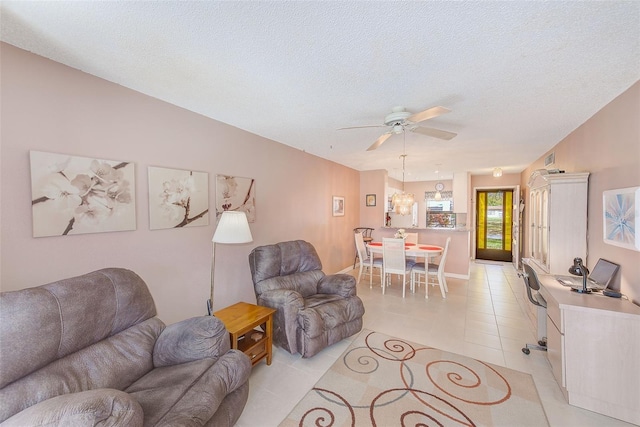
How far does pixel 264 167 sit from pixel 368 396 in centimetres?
282

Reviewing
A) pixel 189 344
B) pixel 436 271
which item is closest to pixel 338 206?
pixel 436 271

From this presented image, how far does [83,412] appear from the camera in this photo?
922 mm

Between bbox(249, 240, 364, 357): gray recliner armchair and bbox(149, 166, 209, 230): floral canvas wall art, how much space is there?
30.0 inches

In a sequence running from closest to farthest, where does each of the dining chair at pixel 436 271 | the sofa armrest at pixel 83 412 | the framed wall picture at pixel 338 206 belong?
the sofa armrest at pixel 83 412 < the dining chair at pixel 436 271 < the framed wall picture at pixel 338 206

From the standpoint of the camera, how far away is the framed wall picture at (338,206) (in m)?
5.29

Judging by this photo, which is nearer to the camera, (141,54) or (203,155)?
(141,54)

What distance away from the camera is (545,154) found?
14.3ft

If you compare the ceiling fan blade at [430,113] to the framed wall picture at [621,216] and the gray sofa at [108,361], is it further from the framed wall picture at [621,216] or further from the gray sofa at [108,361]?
the gray sofa at [108,361]

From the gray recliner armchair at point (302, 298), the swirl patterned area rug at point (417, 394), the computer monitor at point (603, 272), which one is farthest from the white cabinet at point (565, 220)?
the gray recliner armchair at point (302, 298)

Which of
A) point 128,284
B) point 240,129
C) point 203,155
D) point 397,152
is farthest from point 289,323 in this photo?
point 397,152

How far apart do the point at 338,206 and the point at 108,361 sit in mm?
4427

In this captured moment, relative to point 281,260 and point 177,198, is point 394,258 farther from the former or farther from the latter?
point 177,198

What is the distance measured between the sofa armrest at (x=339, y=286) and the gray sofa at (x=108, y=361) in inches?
57.3

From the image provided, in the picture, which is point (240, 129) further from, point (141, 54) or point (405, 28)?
point (405, 28)
